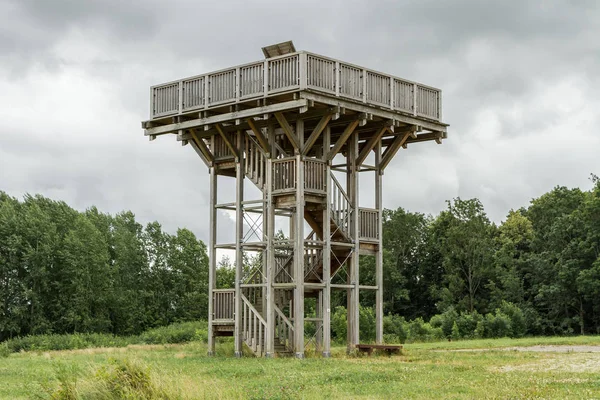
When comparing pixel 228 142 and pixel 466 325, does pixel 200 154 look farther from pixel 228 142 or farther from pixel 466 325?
pixel 466 325

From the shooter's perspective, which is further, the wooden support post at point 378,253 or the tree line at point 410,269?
the tree line at point 410,269

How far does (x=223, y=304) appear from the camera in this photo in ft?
104

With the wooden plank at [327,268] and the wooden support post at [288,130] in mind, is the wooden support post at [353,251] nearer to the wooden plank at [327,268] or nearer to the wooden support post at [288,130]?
the wooden plank at [327,268]

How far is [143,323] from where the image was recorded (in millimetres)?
77562

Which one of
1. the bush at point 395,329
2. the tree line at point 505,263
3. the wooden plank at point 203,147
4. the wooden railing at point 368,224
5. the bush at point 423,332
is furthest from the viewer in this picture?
the tree line at point 505,263

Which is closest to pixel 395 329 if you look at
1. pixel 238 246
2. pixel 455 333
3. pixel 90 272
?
pixel 455 333

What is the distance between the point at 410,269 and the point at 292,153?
41862mm

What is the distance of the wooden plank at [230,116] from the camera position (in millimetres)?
27797

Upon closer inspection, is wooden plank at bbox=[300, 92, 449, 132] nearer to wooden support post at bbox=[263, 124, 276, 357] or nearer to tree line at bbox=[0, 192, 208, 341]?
wooden support post at bbox=[263, 124, 276, 357]

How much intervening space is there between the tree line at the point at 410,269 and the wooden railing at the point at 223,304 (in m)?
24.6

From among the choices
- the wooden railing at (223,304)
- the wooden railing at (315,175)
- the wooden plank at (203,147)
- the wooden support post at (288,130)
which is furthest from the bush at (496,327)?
the wooden support post at (288,130)

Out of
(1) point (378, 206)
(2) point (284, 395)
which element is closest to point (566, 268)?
(1) point (378, 206)

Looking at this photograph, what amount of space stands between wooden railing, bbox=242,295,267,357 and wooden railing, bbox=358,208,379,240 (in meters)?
5.05

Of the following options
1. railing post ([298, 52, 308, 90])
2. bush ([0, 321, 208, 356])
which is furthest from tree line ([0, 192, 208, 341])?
railing post ([298, 52, 308, 90])
